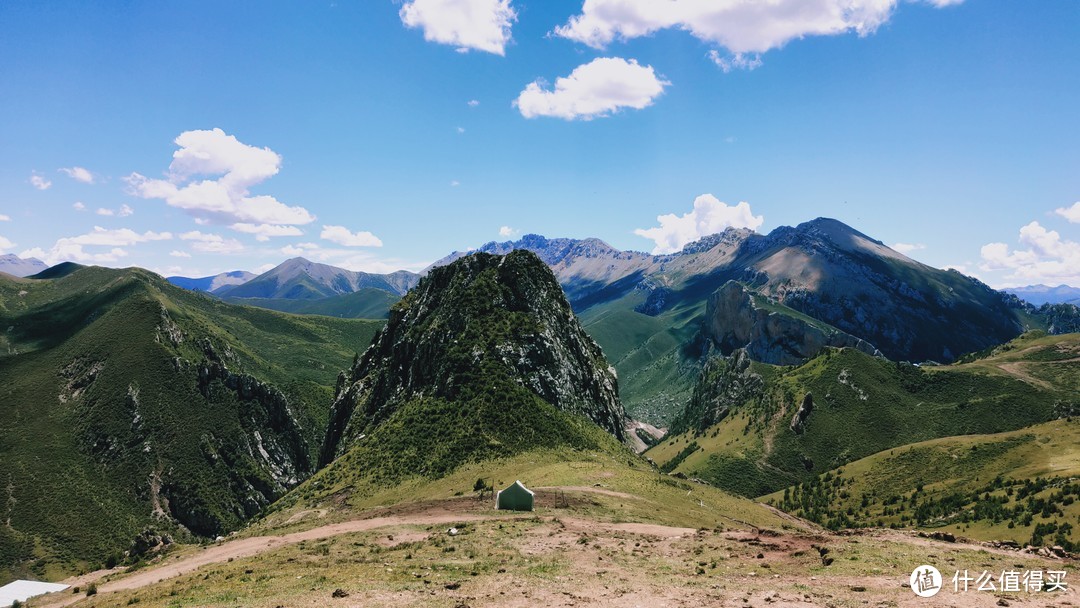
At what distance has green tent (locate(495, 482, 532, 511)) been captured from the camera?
5731 centimetres

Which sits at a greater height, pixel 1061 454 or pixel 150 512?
pixel 1061 454

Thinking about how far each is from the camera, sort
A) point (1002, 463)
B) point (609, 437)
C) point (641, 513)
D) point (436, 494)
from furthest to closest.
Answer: point (609, 437)
point (1002, 463)
point (436, 494)
point (641, 513)

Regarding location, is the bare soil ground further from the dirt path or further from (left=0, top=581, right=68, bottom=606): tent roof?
the dirt path

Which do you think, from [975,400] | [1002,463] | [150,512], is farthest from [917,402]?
[150,512]

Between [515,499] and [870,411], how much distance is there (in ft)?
514

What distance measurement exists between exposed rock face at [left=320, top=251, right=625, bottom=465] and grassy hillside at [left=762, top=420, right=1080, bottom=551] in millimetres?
48852

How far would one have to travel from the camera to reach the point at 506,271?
125m

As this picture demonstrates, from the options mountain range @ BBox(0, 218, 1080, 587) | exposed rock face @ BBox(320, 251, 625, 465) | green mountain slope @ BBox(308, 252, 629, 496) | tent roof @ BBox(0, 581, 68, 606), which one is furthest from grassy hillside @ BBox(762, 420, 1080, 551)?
tent roof @ BBox(0, 581, 68, 606)

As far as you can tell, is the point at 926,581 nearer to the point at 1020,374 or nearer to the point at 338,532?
the point at 338,532

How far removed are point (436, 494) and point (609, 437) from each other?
45582 millimetres

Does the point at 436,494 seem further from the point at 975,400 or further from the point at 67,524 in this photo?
the point at 975,400

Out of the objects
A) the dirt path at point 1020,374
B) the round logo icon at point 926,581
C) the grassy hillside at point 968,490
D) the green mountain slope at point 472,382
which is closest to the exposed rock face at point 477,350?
the green mountain slope at point 472,382

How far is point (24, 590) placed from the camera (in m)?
57.9

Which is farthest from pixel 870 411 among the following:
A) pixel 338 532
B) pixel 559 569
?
pixel 338 532
